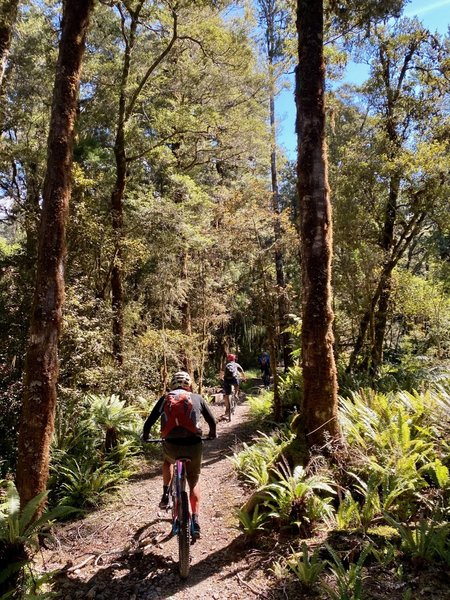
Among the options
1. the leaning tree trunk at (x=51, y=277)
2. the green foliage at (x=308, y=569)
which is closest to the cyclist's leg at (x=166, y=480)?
the leaning tree trunk at (x=51, y=277)

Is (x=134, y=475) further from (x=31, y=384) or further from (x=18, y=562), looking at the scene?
(x=18, y=562)

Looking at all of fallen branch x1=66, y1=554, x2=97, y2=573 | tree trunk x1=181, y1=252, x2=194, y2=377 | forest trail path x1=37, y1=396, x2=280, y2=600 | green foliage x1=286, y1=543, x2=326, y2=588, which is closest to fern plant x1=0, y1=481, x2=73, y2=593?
forest trail path x1=37, y1=396, x2=280, y2=600

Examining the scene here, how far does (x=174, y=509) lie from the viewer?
13.5 feet

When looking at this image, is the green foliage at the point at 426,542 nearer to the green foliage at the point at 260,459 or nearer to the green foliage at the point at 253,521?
the green foliage at the point at 253,521

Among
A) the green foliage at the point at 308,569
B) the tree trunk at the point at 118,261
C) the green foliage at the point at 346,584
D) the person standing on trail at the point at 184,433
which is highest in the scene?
the tree trunk at the point at 118,261

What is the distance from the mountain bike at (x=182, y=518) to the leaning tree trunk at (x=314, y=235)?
1.90 meters

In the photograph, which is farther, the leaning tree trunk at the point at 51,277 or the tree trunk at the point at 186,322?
the tree trunk at the point at 186,322

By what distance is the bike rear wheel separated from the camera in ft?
12.5

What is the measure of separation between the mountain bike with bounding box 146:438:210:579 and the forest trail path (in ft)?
0.61

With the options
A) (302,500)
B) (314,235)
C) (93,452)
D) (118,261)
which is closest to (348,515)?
(302,500)

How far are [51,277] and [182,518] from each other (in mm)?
2928

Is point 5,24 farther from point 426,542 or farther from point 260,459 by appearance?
point 426,542

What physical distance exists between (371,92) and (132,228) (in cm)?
783

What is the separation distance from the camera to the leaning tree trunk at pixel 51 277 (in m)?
4.56
